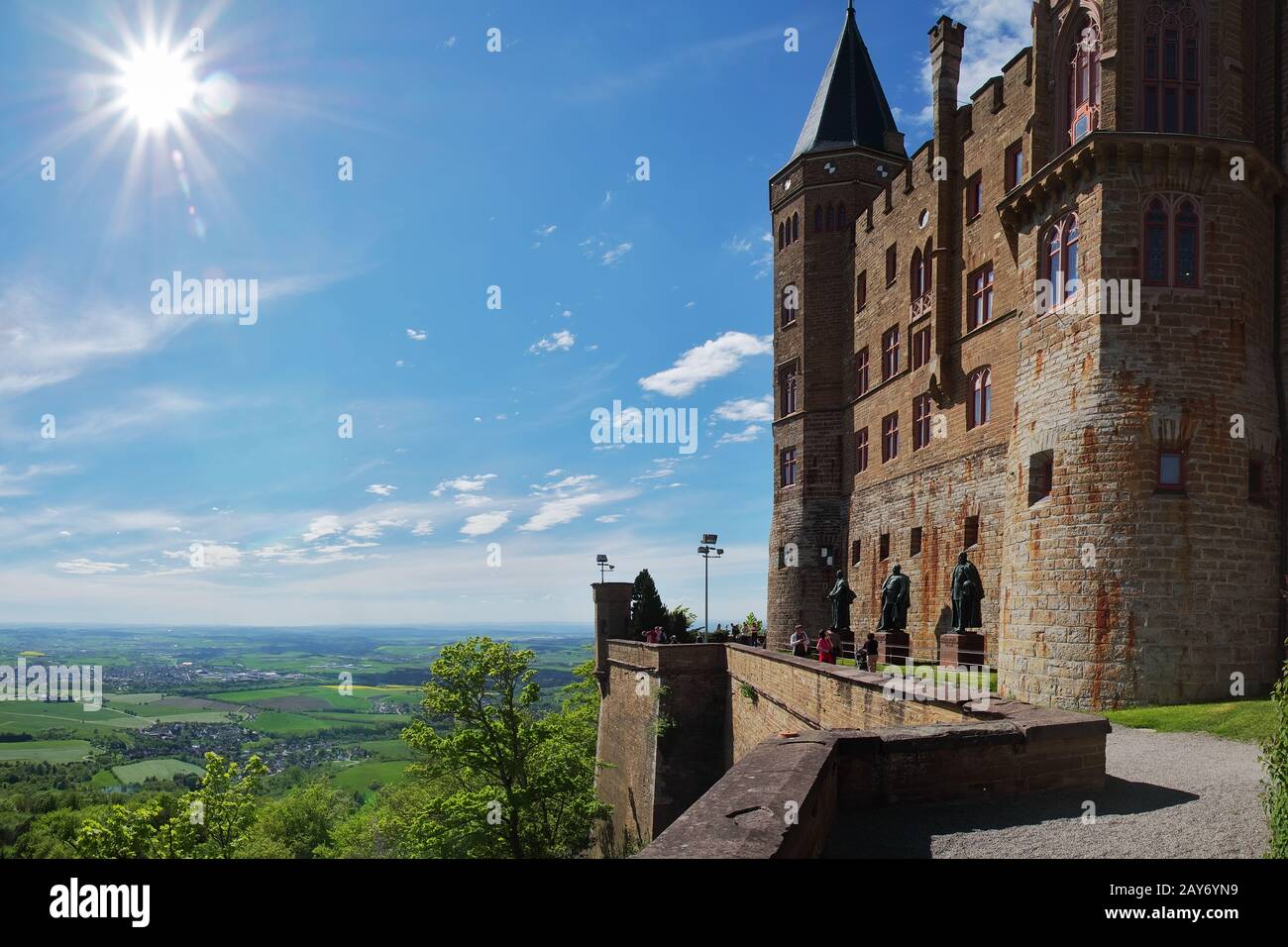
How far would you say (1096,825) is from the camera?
7.37 meters

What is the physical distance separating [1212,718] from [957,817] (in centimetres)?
900

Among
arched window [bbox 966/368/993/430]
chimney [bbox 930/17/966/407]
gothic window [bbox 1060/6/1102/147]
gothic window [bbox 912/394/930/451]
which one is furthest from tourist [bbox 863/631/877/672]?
gothic window [bbox 1060/6/1102/147]

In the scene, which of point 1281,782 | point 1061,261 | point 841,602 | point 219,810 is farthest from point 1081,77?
point 219,810

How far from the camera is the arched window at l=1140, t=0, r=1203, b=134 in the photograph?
1809cm

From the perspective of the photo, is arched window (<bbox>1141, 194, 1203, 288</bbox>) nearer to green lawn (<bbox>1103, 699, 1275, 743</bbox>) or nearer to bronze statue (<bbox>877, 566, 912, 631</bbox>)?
green lawn (<bbox>1103, 699, 1275, 743</bbox>)

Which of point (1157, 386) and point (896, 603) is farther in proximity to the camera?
point (896, 603)

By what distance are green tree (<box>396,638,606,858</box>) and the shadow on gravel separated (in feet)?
65.9

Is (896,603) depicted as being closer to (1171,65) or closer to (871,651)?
(871,651)

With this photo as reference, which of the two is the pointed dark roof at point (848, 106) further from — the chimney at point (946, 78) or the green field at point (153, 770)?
the green field at point (153, 770)

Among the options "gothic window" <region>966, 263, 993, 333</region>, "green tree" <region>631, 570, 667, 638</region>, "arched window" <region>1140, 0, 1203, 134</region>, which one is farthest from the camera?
"green tree" <region>631, 570, 667, 638</region>

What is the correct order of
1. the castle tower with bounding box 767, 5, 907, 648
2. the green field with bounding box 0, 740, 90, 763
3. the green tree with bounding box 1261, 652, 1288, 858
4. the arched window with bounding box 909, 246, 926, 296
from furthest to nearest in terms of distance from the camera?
the green field with bounding box 0, 740, 90, 763, the castle tower with bounding box 767, 5, 907, 648, the arched window with bounding box 909, 246, 926, 296, the green tree with bounding box 1261, 652, 1288, 858

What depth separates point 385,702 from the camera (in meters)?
166
